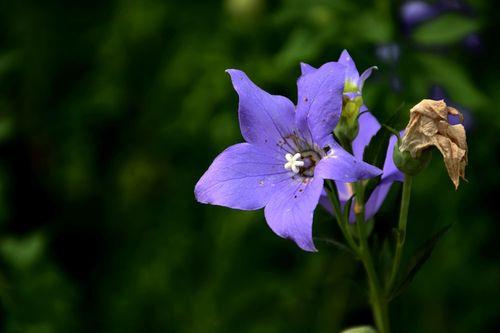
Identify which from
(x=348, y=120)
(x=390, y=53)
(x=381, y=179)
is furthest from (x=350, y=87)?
(x=390, y=53)

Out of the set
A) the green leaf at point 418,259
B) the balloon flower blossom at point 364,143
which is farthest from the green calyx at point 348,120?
the green leaf at point 418,259

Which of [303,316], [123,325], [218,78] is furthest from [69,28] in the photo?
[303,316]

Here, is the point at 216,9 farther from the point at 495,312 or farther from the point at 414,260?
the point at 414,260

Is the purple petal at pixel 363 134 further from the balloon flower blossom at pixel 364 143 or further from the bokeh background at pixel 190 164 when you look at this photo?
the bokeh background at pixel 190 164

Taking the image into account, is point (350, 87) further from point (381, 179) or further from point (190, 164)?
point (190, 164)

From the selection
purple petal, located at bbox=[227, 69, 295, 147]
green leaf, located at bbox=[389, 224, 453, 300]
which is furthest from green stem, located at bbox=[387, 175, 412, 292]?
purple petal, located at bbox=[227, 69, 295, 147]

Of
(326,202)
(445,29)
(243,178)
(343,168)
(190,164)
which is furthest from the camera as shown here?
(190,164)
